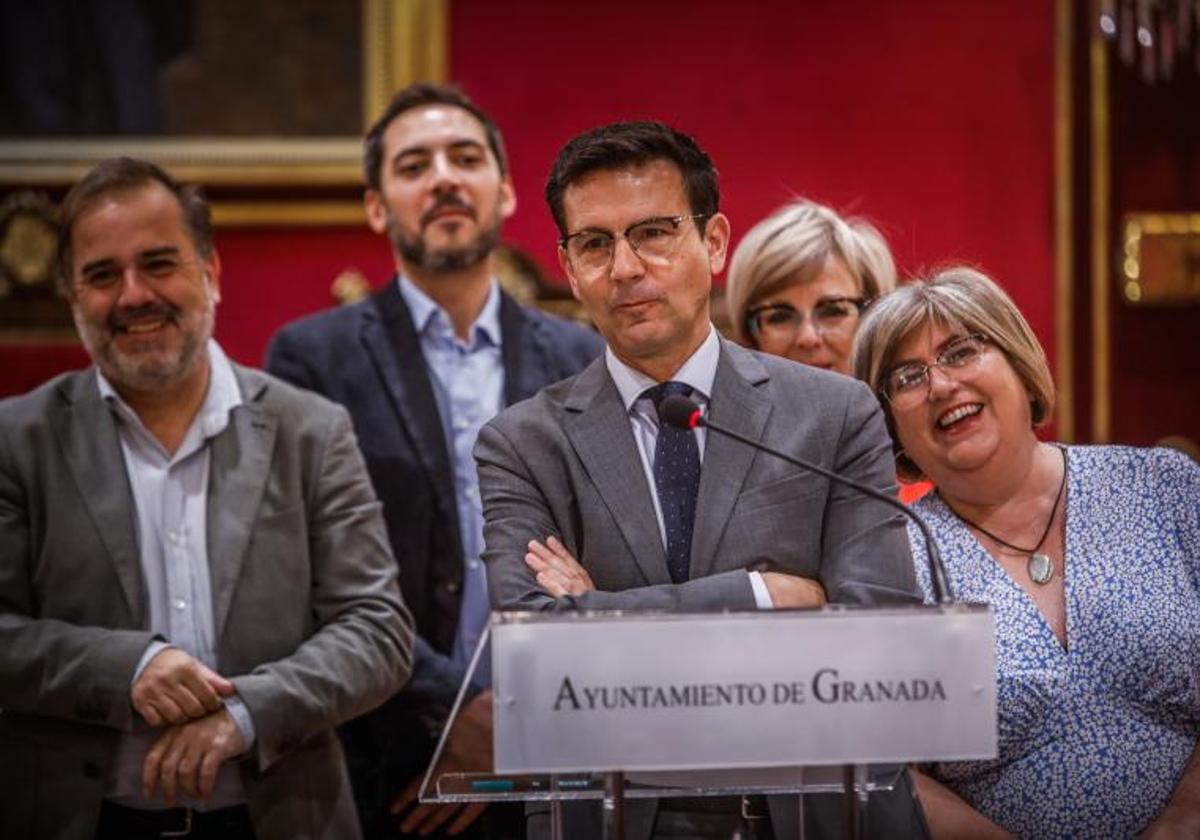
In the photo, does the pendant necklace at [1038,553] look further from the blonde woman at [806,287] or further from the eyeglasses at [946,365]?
the blonde woman at [806,287]

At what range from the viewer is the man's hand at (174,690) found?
2621 mm

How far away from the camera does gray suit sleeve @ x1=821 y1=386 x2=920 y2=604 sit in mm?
2141

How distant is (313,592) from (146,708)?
1.28ft

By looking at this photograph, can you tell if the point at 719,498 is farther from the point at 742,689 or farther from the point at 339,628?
the point at 339,628

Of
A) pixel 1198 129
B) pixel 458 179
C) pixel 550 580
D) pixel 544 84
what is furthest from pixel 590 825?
pixel 1198 129

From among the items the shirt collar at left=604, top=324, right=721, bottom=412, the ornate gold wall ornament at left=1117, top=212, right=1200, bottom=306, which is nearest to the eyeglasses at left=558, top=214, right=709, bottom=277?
the shirt collar at left=604, top=324, right=721, bottom=412

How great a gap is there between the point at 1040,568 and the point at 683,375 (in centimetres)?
71

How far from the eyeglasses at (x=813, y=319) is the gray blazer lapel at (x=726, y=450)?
0.89 meters

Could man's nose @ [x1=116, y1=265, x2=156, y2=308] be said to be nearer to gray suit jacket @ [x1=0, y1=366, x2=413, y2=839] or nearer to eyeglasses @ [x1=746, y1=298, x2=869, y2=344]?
gray suit jacket @ [x1=0, y1=366, x2=413, y2=839]

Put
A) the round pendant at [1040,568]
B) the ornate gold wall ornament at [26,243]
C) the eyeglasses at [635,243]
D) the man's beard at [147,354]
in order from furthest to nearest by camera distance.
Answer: the ornate gold wall ornament at [26,243] → the man's beard at [147,354] → the round pendant at [1040,568] → the eyeglasses at [635,243]

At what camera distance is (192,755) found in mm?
2619

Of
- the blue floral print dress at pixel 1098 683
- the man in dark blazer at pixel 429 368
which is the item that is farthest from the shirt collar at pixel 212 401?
the blue floral print dress at pixel 1098 683

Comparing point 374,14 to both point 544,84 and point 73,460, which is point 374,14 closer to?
point 544,84

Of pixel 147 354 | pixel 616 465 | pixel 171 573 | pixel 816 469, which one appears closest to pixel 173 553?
pixel 171 573
